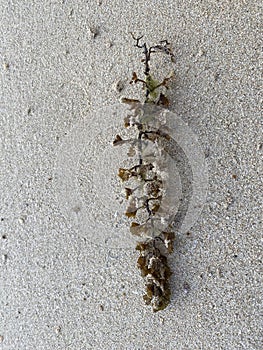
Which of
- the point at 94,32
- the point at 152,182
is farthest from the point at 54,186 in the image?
the point at 94,32

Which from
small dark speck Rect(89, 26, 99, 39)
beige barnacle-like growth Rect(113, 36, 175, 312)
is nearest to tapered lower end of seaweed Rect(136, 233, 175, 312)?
beige barnacle-like growth Rect(113, 36, 175, 312)

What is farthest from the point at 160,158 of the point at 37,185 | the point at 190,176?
the point at 37,185

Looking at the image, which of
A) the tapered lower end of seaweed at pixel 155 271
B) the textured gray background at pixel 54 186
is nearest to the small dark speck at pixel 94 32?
the textured gray background at pixel 54 186

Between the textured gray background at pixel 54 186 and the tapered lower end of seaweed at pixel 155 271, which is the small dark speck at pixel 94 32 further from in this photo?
the tapered lower end of seaweed at pixel 155 271

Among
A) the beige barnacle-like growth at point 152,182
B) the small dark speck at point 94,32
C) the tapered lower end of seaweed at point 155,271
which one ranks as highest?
the small dark speck at point 94,32

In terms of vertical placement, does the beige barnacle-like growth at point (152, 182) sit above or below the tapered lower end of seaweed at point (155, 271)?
above

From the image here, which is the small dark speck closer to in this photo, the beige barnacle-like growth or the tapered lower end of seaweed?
the beige barnacle-like growth
